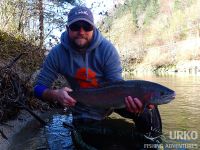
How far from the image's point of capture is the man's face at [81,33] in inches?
183

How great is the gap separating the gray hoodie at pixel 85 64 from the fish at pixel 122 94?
2.14ft

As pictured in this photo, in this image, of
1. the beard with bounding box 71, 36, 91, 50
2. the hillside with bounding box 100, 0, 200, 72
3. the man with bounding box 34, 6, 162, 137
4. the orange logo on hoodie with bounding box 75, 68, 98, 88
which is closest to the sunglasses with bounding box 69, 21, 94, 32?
the man with bounding box 34, 6, 162, 137

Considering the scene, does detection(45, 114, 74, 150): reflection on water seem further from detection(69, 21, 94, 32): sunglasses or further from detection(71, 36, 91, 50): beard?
detection(69, 21, 94, 32): sunglasses

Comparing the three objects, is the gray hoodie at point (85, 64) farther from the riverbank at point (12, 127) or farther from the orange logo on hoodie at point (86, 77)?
the riverbank at point (12, 127)

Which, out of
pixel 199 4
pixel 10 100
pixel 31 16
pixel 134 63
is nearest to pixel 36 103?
pixel 10 100

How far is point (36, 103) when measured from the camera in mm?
6902

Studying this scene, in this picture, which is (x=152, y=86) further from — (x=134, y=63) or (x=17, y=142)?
(x=134, y=63)

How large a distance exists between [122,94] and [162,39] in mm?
85082

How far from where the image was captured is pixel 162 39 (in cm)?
8762

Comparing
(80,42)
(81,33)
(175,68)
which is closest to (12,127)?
(80,42)

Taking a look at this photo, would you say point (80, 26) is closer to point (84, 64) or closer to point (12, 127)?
point (84, 64)

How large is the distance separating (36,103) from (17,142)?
1991mm

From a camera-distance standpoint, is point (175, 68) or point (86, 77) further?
point (175, 68)

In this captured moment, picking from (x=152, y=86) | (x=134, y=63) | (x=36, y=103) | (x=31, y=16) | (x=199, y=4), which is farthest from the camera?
(x=199, y=4)
